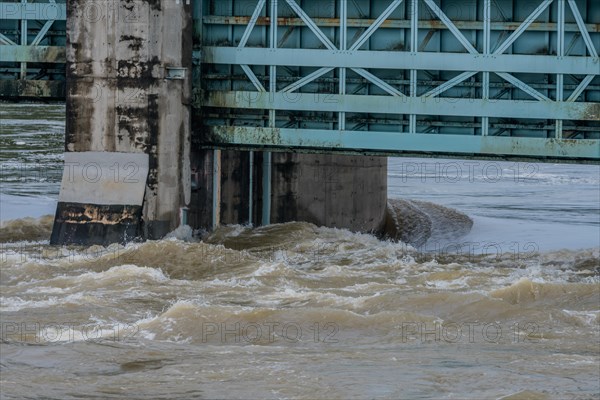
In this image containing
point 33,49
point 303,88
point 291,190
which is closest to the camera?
point 303,88

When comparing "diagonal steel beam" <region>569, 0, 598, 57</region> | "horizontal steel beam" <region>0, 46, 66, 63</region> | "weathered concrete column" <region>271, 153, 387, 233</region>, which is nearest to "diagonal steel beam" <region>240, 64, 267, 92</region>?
"horizontal steel beam" <region>0, 46, 66, 63</region>

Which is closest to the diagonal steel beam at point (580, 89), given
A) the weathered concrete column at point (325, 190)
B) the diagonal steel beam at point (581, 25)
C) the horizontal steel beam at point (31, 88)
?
the diagonal steel beam at point (581, 25)

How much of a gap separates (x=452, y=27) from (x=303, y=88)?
116 inches

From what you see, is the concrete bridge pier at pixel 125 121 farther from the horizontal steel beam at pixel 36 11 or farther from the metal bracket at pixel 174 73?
A: the horizontal steel beam at pixel 36 11

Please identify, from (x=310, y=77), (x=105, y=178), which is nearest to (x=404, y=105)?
(x=310, y=77)

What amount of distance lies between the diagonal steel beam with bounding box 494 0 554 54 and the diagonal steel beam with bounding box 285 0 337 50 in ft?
9.81

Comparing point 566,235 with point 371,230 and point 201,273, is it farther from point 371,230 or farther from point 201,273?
point 201,273

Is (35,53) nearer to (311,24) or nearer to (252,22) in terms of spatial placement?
(252,22)

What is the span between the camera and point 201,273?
20.5 meters

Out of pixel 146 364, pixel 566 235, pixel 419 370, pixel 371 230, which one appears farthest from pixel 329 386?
pixel 566 235

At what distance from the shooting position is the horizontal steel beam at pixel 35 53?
78.7ft

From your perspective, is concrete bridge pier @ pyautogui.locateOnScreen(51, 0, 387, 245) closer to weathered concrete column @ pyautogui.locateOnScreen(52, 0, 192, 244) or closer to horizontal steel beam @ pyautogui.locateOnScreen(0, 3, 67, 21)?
weathered concrete column @ pyautogui.locateOnScreen(52, 0, 192, 244)

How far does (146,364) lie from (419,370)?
2.97 m

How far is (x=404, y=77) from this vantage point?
2286 centimetres
